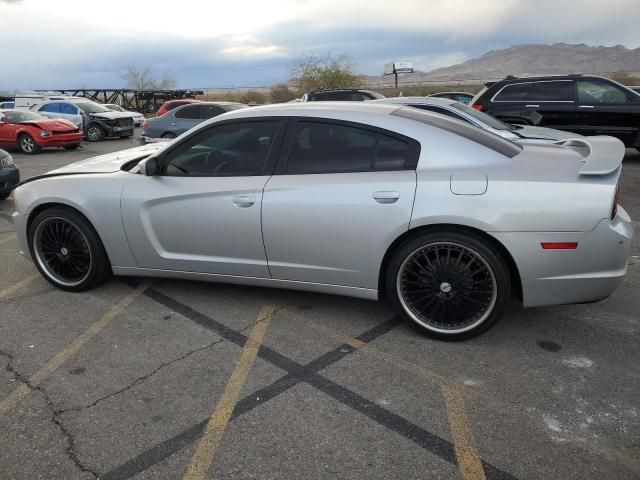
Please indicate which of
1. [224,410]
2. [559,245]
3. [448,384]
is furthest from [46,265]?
[559,245]

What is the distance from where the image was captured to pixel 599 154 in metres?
3.45

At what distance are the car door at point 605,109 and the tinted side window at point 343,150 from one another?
787 centimetres

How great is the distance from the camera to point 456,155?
11.3ft

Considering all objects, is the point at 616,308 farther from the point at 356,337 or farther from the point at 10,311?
the point at 10,311

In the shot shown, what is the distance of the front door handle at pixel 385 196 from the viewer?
338cm

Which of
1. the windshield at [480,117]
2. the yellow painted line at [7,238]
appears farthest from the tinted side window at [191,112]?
the windshield at [480,117]

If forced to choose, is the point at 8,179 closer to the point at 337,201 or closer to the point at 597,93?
the point at 337,201

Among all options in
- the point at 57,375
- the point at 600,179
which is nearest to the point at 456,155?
the point at 600,179

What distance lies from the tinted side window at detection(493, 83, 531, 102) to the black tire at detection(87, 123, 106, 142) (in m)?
15.1

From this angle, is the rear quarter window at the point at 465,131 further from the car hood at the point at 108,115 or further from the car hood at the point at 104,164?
the car hood at the point at 108,115

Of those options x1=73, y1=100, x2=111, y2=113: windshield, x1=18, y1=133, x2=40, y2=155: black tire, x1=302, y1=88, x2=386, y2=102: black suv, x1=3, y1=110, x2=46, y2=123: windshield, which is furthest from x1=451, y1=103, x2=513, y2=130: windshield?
x1=73, y1=100, x2=111, y2=113: windshield

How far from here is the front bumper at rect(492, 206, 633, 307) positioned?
3.14m

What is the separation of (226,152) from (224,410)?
6.46ft

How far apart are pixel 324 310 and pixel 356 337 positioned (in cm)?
51
